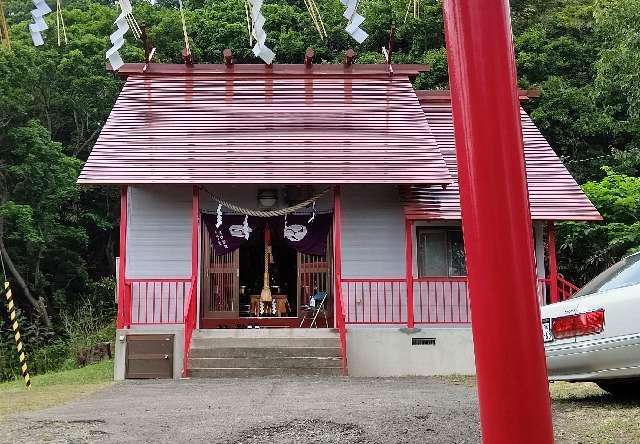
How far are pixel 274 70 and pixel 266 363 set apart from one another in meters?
6.61

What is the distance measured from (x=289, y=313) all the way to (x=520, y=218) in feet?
44.6

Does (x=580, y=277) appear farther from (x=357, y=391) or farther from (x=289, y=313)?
(x=357, y=391)

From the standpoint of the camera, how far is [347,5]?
365 centimetres

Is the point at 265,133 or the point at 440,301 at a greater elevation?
the point at 265,133

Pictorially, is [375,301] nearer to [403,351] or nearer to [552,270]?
[403,351]

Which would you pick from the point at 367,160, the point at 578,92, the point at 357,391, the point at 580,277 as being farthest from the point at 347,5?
the point at 578,92

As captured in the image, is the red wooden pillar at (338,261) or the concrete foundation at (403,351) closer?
the red wooden pillar at (338,261)

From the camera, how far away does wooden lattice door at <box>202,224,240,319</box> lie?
14.5 m

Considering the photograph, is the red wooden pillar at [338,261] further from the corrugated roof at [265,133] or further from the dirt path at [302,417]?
the dirt path at [302,417]

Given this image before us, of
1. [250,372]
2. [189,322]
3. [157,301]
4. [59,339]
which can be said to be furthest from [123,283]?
[59,339]

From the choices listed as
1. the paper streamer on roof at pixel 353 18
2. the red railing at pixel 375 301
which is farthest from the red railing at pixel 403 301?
the paper streamer on roof at pixel 353 18

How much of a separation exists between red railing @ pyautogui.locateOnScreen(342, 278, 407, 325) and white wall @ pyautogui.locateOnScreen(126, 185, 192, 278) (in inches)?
128

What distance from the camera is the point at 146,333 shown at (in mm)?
12359

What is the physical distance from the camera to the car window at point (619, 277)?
560 centimetres
